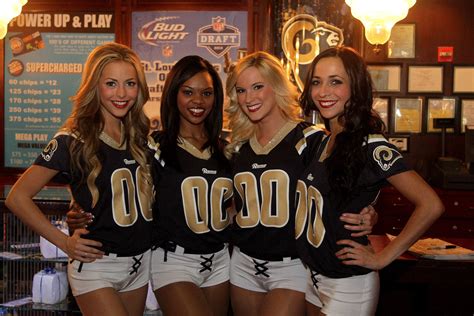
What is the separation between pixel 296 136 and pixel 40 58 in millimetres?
3929

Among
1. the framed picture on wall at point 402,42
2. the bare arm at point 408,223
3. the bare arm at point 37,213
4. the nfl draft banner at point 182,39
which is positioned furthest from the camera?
the framed picture on wall at point 402,42

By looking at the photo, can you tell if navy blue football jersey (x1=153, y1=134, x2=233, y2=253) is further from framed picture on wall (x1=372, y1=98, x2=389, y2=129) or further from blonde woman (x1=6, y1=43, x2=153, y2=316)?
framed picture on wall (x1=372, y1=98, x2=389, y2=129)

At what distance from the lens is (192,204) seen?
2781mm

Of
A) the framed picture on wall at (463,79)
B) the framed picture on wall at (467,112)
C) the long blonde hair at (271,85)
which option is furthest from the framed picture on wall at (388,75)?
the long blonde hair at (271,85)

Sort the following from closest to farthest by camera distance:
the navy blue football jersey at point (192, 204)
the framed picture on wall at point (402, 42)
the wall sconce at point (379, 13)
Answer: the navy blue football jersey at point (192, 204)
the wall sconce at point (379, 13)
the framed picture on wall at point (402, 42)

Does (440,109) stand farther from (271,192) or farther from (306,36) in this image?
(271,192)

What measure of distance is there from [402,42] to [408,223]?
4.25m

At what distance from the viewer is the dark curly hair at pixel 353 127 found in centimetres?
230

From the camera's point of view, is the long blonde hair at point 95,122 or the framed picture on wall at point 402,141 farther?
the framed picture on wall at point 402,141

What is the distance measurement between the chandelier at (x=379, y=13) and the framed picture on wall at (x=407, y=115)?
7.17 ft

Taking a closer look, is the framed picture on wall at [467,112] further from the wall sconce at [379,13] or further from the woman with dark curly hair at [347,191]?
the woman with dark curly hair at [347,191]

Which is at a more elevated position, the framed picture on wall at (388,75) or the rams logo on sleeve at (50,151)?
the framed picture on wall at (388,75)

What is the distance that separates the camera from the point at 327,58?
8.02 feet

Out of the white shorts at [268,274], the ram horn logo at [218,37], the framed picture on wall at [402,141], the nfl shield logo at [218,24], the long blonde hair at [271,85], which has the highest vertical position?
the nfl shield logo at [218,24]
